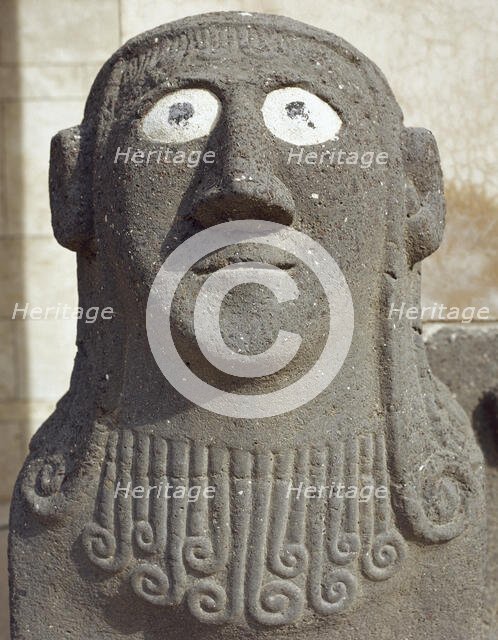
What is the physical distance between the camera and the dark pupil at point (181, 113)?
154 centimetres

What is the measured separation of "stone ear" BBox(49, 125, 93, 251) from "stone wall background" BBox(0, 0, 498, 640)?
101cm

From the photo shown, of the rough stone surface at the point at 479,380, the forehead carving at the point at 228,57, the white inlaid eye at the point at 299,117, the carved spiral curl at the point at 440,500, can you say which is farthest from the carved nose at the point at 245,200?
the rough stone surface at the point at 479,380

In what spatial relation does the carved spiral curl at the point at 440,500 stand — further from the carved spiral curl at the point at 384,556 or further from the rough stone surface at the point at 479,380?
the rough stone surface at the point at 479,380

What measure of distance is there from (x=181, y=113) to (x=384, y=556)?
90 cm

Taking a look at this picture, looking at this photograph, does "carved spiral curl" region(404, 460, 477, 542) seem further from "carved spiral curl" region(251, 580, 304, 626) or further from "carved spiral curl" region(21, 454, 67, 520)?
"carved spiral curl" region(21, 454, 67, 520)

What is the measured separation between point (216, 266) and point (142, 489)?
439 millimetres

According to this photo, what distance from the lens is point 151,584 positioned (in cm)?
150

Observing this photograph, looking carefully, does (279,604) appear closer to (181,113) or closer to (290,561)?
(290,561)

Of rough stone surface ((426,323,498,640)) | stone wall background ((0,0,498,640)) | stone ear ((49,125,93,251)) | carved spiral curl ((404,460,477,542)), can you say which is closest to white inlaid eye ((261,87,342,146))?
stone ear ((49,125,93,251))

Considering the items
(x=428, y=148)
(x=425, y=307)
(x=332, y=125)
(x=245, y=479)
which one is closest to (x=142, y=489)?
(x=245, y=479)

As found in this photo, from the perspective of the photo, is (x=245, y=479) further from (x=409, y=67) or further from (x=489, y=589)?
(x=409, y=67)

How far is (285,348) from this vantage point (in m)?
1.45

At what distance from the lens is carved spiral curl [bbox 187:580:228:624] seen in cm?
148

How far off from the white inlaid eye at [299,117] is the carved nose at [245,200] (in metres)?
0.11
